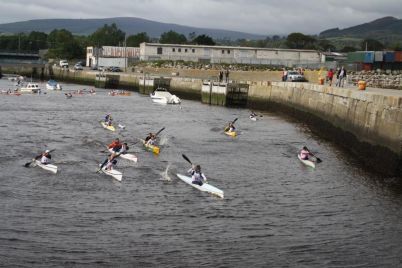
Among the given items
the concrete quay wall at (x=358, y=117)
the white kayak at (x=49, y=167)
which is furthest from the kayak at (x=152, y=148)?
the concrete quay wall at (x=358, y=117)

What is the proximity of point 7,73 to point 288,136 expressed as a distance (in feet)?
493

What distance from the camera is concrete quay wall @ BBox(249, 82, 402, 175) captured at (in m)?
40.7

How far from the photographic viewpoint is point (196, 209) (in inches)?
1261

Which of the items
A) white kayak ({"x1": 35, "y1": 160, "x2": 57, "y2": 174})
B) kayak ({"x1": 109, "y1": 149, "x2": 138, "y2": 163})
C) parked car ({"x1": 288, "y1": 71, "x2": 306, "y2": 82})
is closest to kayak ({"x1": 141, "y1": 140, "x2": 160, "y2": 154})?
kayak ({"x1": 109, "y1": 149, "x2": 138, "y2": 163})

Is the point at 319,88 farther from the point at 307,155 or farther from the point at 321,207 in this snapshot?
the point at 321,207

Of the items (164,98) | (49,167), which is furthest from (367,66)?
(49,167)

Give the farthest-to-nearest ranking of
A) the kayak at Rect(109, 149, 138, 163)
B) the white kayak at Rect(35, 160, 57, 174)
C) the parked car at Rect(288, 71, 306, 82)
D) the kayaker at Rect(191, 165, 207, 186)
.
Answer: the parked car at Rect(288, 71, 306, 82), the kayak at Rect(109, 149, 138, 163), the white kayak at Rect(35, 160, 57, 174), the kayaker at Rect(191, 165, 207, 186)

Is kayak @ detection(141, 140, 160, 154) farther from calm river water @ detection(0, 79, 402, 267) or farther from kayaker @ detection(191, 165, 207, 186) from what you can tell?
kayaker @ detection(191, 165, 207, 186)

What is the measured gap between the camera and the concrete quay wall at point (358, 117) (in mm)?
40741

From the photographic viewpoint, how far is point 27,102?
296 ft

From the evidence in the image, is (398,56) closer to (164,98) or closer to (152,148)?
(164,98)

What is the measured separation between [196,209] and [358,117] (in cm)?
2193

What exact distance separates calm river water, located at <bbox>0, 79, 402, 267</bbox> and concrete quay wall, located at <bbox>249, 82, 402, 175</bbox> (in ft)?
5.09

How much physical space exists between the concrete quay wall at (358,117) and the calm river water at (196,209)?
155 centimetres
